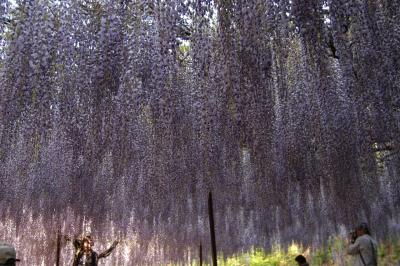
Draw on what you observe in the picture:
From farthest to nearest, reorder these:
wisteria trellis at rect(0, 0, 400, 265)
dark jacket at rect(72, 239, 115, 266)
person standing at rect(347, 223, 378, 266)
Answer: dark jacket at rect(72, 239, 115, 266)
wisteria trellis at rect(0, 0, 400, 265)
person standing at rect(347, 223, 378, 266)

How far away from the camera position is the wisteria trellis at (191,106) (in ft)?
18.4

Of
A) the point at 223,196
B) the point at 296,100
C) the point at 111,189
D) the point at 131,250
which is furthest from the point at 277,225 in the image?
the point at 296,100

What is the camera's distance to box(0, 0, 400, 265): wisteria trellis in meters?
5.61

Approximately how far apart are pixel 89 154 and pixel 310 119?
14.4 feet

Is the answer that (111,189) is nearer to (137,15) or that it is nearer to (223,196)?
(223,196)

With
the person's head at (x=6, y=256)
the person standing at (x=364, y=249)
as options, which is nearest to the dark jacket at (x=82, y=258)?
the person standing at (x=364, y=249)

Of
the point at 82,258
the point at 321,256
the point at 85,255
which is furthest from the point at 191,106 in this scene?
the point at 321,256

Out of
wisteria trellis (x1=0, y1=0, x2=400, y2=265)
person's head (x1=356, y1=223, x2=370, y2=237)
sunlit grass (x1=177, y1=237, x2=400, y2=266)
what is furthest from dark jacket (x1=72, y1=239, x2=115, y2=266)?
sunlit grass (x1=177, y1=237, x2=400, y2=266)

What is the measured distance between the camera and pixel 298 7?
452 centimetres

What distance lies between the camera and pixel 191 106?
8.72 meters

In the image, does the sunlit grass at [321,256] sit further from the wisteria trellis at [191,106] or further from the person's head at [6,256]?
the person's head at [6,256]

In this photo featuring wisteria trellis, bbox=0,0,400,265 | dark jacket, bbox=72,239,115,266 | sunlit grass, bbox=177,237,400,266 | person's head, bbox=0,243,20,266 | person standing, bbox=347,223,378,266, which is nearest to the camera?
person's head, bbox=0,243,20,266

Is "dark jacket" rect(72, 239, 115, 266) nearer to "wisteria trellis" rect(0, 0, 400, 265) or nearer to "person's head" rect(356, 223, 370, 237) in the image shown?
"wisteria trellis" rect(0, 0, 400, 265)

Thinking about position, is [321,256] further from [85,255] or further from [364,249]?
[364,249]
